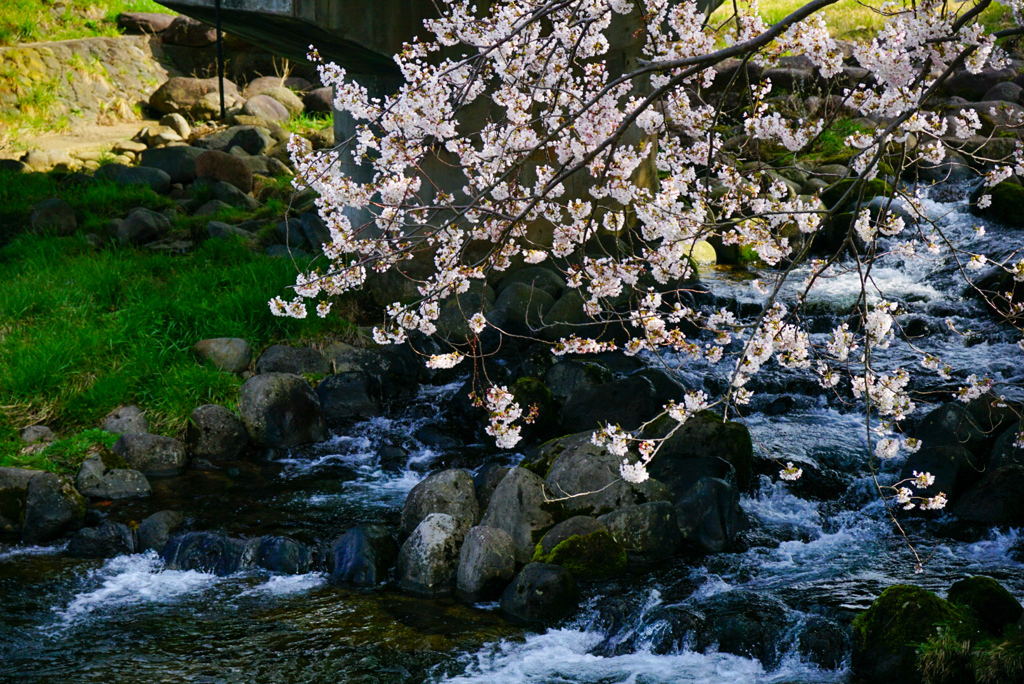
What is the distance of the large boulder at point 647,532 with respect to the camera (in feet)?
18.9

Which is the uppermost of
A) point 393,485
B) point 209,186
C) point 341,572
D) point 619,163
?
point 209,186

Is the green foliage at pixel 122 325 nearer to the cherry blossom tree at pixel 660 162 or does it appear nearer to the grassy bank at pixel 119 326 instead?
the grassy bank at pixel 119 326

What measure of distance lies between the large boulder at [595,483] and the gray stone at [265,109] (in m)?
12.3

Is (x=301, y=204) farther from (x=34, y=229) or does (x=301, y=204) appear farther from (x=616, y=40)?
(x=616, y=40)

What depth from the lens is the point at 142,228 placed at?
11195mm

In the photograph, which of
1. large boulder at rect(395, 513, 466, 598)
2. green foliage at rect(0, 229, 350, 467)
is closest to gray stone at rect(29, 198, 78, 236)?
green foliage at rect(0, 229, 350, 467)

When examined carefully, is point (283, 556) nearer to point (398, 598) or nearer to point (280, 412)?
point (398, 598)

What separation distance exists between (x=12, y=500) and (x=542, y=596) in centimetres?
399

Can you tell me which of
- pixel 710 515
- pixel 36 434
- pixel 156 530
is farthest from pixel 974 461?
pixel 36 434

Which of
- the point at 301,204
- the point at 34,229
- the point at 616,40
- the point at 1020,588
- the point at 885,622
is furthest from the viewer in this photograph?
the point at 301,204

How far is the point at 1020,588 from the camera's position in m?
5.20

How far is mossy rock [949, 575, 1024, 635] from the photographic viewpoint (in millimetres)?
4586

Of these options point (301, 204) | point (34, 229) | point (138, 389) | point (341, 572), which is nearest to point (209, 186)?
point (301, 204)

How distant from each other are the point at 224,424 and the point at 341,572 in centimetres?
242
